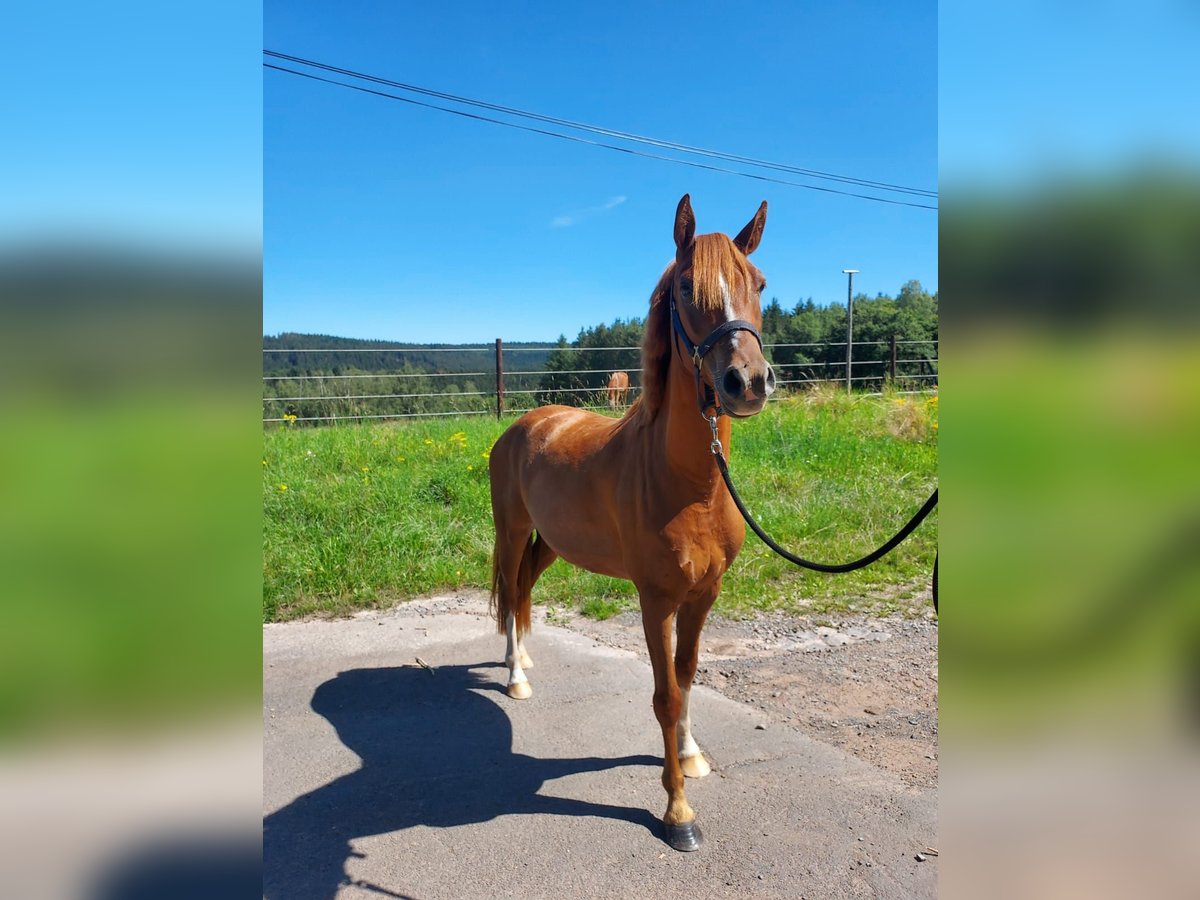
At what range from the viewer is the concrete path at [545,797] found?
234 cm

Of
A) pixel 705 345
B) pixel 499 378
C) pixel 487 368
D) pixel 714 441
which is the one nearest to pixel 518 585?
pixel 714 441

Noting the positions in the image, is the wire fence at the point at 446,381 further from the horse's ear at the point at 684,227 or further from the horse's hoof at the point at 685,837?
the horse's hoof at the point at 685,837

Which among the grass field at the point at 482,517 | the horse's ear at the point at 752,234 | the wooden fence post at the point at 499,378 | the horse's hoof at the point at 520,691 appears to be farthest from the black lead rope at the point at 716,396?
the wooden fence post at the point at 499,378

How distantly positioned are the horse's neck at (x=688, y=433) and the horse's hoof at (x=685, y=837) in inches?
50.1

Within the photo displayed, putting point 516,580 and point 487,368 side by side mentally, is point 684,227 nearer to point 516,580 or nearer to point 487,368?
point 516,580

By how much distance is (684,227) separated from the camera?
253cm

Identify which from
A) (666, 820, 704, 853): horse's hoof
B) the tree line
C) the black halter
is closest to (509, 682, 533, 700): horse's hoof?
(666, 820, 704, 853): horse's hoof

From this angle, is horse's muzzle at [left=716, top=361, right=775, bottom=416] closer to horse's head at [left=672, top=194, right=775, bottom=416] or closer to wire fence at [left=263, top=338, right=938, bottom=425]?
horse's head at [left=672, top=194, right=775, bottom=416]

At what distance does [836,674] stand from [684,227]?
2.73 m

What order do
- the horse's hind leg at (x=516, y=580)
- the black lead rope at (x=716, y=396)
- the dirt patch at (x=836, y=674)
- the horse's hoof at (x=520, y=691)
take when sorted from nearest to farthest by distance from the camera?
the black lead rope at (x=716, y=396)
the dirt patch at (x=836, y=674)
the horse's hoof at (x=520, y=691)
the horse's hind leg at (x=516, y=580)

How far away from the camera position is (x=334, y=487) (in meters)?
7.09

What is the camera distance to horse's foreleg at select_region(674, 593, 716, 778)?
2.92 metres
